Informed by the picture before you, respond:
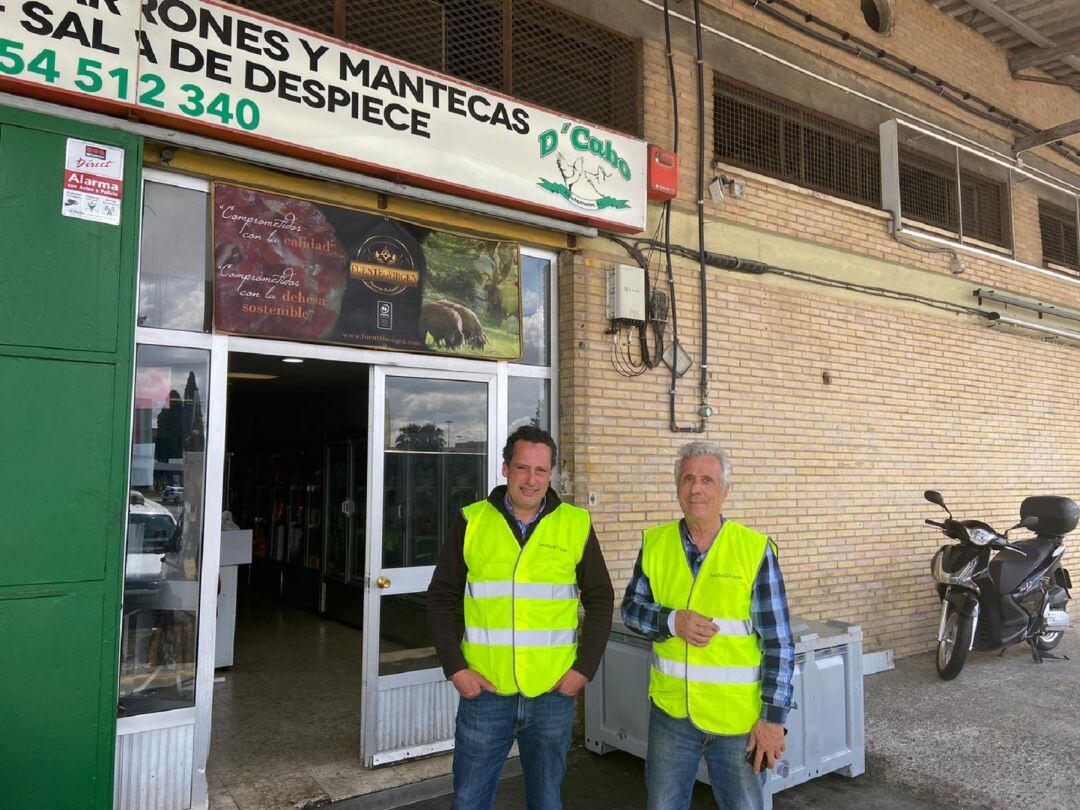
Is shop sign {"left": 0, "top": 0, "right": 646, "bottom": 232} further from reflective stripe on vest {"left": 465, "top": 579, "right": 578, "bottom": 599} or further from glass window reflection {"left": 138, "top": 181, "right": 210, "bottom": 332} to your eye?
reflective stripe on vest {"left": 465, "top": 579, "right": 578, "bottom": 599}

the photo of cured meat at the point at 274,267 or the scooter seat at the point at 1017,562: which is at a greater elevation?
the photo of cured meat at the point at 274,267

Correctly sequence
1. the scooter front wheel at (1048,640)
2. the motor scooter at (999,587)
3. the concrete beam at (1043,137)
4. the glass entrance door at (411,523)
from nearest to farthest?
the glass entrance door at (411,523), the motor scooter at (999,587), the scooter front wheel at (1048,640), the concrete beam at (1043,137)

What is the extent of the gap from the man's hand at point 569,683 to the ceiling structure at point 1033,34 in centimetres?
849

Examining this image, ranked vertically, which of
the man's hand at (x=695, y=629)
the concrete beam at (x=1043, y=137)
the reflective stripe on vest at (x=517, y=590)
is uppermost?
the concrete beam at (x=1043, y=137)

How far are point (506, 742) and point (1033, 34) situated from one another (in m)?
9.75

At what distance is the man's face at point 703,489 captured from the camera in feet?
9.45

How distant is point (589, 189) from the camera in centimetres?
547

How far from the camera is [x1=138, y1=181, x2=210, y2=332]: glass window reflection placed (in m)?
4.09

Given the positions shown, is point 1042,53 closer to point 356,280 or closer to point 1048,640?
point 1048,640

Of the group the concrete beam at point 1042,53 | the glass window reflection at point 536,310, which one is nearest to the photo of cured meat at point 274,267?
the glass window reflection at point 536,310

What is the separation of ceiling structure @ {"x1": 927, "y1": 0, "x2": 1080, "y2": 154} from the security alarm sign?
8.22 m

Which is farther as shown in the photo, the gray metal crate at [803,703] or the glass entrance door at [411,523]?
the glass entrance door at [411,523]

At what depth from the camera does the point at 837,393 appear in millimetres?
7094

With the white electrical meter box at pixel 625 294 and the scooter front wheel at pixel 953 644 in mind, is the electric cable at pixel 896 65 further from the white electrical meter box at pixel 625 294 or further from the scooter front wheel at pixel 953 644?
the scooter front wheel at pixel 953 644
